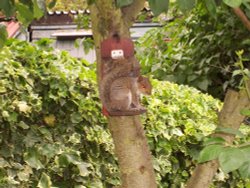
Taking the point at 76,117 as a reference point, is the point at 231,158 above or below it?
below

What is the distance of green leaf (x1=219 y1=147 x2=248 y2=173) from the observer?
3.05 feet

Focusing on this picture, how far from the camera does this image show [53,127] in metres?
1.96

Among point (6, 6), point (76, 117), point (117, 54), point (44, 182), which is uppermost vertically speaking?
point (6, 6)

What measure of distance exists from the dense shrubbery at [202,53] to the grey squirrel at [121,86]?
240 centimetres

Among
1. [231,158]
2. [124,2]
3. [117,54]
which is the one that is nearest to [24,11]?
[117,54]

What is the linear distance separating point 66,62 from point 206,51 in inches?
84.9

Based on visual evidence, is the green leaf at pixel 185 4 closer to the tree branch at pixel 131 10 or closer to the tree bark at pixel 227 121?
the tree branch at pixel 131 10

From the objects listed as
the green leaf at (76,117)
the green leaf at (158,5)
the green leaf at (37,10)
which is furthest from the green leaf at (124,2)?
the green leaf at (76,117)

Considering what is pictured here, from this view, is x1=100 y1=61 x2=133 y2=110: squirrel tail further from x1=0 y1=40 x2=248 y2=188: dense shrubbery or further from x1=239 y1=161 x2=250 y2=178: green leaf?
x1=0 y1=40 x2=248 y2=188: dense shrubbery

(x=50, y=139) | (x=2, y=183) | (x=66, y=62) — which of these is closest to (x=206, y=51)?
(x=66, y=62)

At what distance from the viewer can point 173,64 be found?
4309mm

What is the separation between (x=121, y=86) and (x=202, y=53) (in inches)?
115

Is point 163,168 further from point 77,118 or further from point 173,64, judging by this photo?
point 173,64

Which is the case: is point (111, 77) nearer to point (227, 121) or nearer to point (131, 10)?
point (131, 10)
